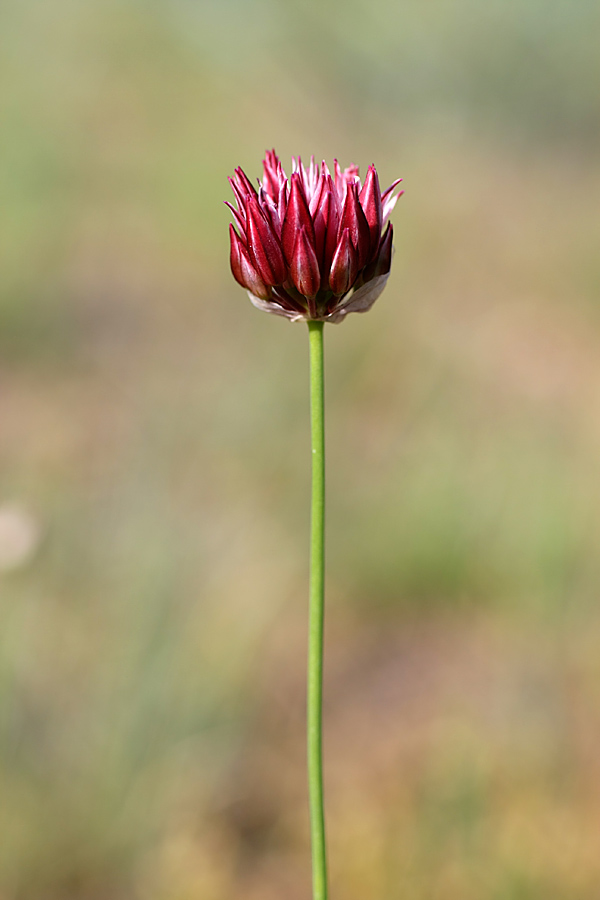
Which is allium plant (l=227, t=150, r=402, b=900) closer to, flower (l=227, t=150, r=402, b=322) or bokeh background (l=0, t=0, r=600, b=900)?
flower (l=227, t=150, r=402, b=322)

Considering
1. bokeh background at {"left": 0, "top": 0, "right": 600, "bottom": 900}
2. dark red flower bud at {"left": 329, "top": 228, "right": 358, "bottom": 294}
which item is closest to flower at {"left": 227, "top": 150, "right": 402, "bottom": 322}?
dark red flower bud at {"left": 329, "top": 228, "right": 358, "bottom": 294}

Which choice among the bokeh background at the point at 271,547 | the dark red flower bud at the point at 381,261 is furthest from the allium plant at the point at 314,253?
the bokeh background at the point at 271,547

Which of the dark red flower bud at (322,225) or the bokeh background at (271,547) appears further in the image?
the bokeh background at (271,547)

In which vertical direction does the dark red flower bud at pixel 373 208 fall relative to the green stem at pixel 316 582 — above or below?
above

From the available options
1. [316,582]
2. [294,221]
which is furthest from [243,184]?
[316,582]

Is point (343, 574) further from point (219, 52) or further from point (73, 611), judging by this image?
point (219, 52)

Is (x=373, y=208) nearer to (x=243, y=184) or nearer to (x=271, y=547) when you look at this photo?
(x=243, y=184)

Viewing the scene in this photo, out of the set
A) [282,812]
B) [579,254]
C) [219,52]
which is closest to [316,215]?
[282,812]

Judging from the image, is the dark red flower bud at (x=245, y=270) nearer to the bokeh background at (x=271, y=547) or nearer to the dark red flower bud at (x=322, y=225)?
the dark red flower bud at (x=322, y=225)

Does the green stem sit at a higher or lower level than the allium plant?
lower
